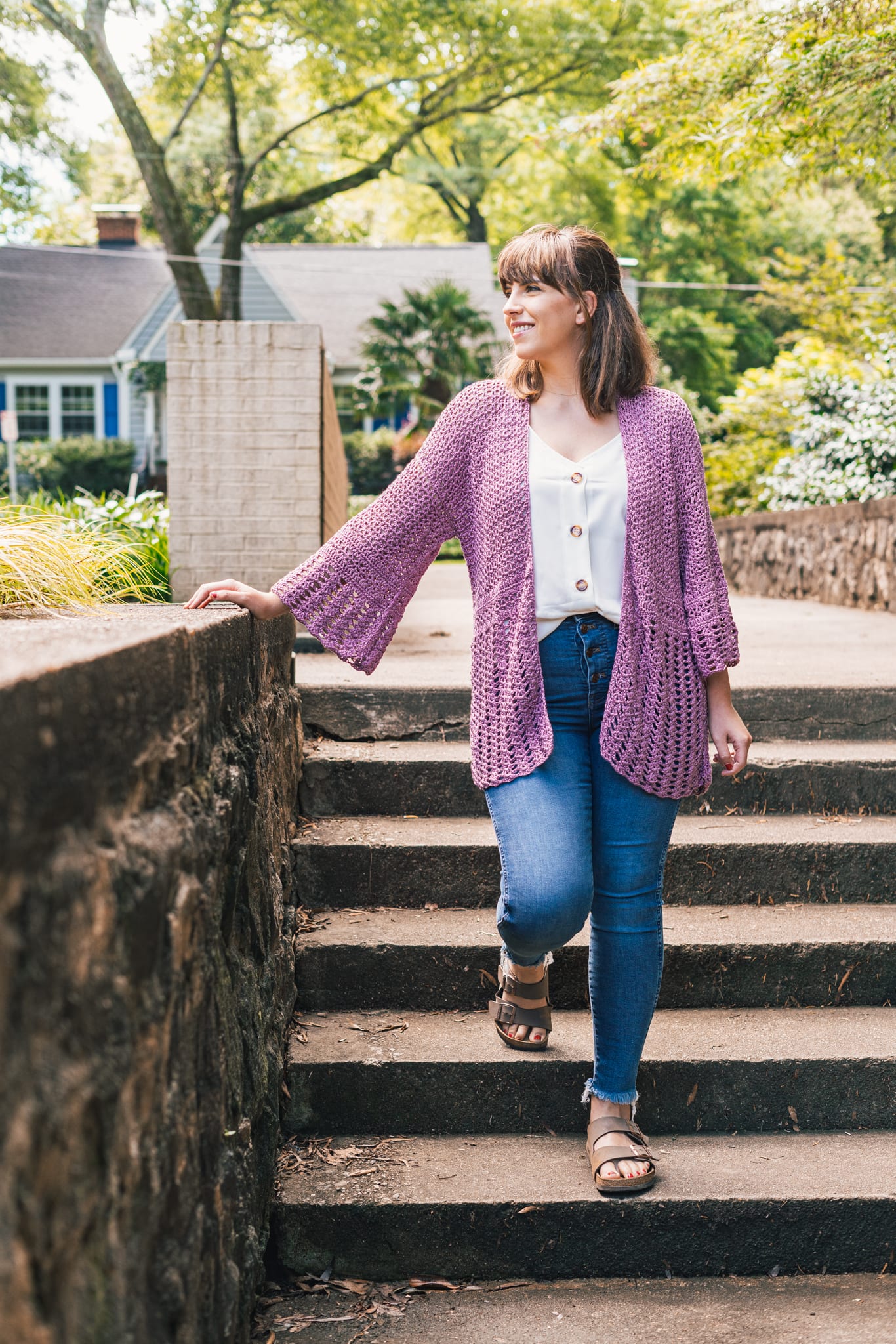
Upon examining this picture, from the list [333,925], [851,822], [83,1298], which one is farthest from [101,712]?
[851,822]

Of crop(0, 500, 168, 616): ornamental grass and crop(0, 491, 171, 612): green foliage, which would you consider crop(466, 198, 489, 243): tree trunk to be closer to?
crop(0, 491, 171, 612): green foliage

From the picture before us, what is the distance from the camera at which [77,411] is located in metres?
25.9

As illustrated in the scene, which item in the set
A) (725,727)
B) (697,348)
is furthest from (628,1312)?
(697,348)

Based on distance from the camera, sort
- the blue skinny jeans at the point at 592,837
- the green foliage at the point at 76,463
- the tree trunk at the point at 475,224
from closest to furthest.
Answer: the blue skinny jeans at the point at 592,837, the green foliage at the point at 76,463, the tree trunk at the point at 475,224

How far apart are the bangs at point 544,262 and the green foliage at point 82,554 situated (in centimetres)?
115

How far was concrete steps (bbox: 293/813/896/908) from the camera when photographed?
318 cm

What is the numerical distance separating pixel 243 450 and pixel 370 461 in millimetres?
18686

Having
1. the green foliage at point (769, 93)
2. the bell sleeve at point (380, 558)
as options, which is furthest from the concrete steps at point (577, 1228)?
the green foliage at point (769, 93)

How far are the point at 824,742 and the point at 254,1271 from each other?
248 centimetres

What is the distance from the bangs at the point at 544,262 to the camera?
7.82 feet

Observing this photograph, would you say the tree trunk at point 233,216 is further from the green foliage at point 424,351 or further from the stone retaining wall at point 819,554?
the stone retaining wall at point 819,554

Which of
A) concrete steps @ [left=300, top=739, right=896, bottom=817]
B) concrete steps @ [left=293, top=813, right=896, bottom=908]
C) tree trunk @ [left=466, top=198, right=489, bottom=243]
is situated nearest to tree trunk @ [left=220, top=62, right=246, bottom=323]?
tree trunk @ [left=466, top=198, right=489, bottom=243]

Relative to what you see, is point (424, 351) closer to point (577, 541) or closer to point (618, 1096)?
point (577, 541)

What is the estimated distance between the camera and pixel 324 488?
520cm
